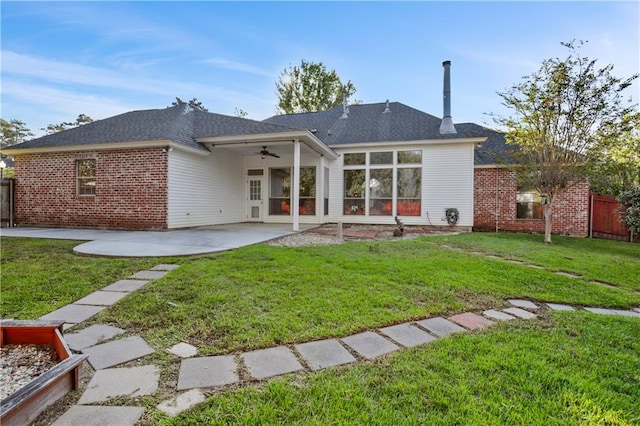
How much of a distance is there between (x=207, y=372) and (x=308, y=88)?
2650cm

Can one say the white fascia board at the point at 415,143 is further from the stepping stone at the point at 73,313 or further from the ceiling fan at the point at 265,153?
the stepping stone at the point at 73,313

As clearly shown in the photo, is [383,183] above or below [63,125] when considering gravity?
below

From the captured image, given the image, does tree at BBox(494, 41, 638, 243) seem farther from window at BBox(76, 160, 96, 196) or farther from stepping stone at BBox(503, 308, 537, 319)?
window at BBox(76, 160, 96, 196)

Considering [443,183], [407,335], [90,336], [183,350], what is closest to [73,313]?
[90,336]

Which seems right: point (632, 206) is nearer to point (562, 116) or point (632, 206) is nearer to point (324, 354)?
point (562, 116)

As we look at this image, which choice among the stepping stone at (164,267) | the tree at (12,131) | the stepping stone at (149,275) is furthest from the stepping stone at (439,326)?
the tree at (12,131)

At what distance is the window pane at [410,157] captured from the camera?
11461 mm

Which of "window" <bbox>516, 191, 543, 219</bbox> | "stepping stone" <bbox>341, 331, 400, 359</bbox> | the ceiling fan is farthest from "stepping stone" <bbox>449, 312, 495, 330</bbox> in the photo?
"window" <bbox>516, 191, 543, 219</bbox>

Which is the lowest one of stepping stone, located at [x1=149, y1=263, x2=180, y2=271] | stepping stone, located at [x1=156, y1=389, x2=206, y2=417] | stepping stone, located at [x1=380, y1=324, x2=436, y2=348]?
stepping stone, located at [x1=380, y1=324, x2=436, y2=348]

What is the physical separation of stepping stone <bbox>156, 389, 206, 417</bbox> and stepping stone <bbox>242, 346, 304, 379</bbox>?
327mm

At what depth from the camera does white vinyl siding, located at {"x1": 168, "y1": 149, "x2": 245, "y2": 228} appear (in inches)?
366

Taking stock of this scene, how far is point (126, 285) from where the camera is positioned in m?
3.71

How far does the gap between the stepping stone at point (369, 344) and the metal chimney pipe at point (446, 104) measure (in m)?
10.5

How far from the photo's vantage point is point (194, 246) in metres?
6.19
